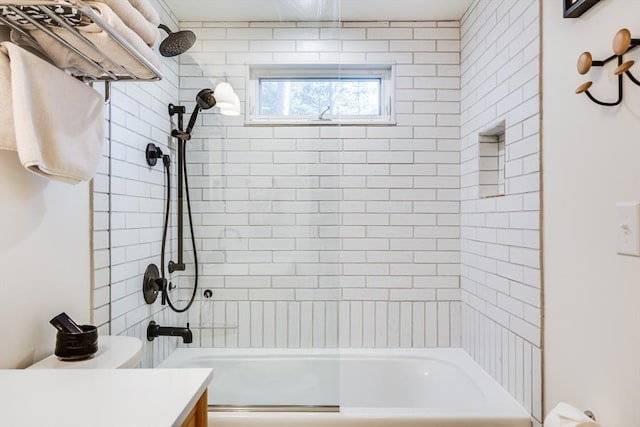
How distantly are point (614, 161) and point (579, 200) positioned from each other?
196 millimetres

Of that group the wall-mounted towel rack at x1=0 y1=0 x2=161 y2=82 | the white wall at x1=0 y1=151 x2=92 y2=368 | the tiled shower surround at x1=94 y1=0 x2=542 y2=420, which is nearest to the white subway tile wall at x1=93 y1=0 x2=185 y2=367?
the tiled shower surround at x1=94 y1=0 x2=542 y2=420

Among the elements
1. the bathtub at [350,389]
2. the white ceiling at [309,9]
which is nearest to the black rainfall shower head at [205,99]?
the white ceiling at [309,9]

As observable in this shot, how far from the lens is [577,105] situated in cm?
126

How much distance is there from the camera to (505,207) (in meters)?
1.81

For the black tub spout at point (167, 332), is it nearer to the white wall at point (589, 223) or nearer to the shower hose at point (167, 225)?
the shower hose at point (167, 225)

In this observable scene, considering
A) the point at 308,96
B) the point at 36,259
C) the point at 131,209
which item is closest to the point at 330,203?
the point at 308,96

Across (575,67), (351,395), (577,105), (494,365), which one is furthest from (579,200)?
(351,395)

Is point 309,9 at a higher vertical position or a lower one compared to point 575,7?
higher

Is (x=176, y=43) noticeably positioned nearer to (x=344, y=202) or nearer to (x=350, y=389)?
(x=344, y=202)

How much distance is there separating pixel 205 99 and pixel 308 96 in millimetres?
591

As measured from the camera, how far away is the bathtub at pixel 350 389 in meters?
1.58

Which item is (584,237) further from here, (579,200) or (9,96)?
(9,96)

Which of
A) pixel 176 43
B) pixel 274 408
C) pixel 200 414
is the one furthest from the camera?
pixel 176 43

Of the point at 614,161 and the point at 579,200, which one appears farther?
the point at 579,200
